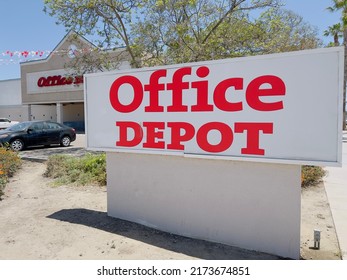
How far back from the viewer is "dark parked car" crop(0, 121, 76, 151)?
12.6m

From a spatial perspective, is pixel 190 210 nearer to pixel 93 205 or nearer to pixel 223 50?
pixel 93 205

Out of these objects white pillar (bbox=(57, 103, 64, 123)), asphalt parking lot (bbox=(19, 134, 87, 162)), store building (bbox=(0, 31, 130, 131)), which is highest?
store building (bbox=(0, 31, 130, 131))

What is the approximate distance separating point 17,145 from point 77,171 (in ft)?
22.0

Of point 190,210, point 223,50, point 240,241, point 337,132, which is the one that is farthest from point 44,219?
point 223,50

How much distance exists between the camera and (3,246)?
3.90m

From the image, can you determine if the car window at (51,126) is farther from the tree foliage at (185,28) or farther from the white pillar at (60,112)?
the white pillar at (60,112)

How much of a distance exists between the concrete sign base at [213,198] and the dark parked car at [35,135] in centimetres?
977

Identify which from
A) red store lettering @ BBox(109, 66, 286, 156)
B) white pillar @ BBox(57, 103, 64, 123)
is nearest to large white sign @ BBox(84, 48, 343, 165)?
red store lettering @ BBox(109, 66, 286, 156)

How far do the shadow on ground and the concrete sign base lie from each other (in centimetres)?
11

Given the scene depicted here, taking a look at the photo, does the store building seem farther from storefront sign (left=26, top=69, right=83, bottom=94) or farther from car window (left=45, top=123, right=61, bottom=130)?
car window (left=45, top=123, right=61, bottom=130)

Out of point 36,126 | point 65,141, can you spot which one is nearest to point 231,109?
point 36,126

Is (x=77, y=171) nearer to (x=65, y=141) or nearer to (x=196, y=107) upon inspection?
(x=196, y=107)

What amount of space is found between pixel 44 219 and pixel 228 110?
11.7ft

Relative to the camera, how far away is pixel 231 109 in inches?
148
